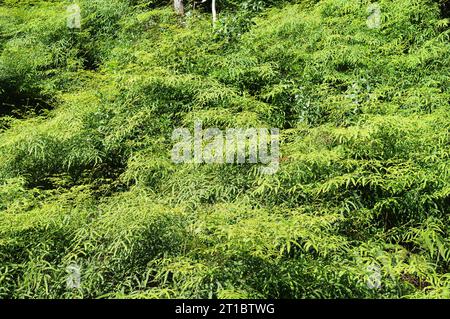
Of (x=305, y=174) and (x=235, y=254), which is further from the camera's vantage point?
(x=305, y=174)

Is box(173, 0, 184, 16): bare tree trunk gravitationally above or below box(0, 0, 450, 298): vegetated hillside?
above

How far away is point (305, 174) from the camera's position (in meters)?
2.57

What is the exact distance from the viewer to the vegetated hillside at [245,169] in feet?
6.39

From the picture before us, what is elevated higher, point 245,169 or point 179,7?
point 179,7

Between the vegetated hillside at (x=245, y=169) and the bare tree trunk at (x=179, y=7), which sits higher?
the bare tree trunk at (x=179, y=7)

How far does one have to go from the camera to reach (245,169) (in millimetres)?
2723

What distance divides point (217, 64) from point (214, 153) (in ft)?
4.16

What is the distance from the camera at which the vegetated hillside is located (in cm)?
195

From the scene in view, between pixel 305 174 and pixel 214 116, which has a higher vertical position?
pixel 214 116

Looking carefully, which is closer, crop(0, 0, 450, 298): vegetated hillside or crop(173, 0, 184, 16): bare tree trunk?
crop(0, 0, 450, 298): vegetated hillside

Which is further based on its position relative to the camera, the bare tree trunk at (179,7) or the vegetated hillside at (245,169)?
the bare tree trunk at (179,7)

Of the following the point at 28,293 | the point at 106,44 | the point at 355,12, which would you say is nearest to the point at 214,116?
the point at 28,293

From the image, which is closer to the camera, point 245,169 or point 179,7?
point 245,169

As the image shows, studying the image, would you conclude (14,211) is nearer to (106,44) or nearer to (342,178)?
(342,178)
